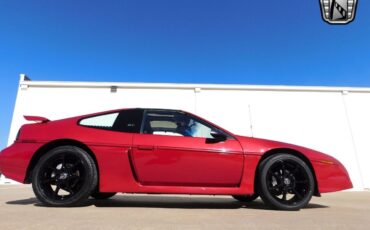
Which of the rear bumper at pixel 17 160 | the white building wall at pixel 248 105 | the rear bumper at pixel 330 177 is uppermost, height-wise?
the white building wall at pixel 248 105

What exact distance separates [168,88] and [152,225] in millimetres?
9167

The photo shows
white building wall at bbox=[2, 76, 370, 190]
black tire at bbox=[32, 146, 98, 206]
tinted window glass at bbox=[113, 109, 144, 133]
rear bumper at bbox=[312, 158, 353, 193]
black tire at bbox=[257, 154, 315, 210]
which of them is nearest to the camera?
black tire at bbox=[32, 146, 98, 206]

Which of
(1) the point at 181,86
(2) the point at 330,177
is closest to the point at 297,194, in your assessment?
(2) the point at 330,177

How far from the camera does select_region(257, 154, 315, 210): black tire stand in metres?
3.37

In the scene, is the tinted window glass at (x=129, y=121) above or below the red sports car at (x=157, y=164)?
above

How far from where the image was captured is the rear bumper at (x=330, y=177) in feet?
11.4

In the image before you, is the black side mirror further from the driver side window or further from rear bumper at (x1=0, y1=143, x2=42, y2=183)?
rear bumper at (x1=0, y1=143, x2=42, y2=183)

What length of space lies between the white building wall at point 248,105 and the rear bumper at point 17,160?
24.6 feet

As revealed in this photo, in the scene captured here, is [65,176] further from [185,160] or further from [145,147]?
[185,160]

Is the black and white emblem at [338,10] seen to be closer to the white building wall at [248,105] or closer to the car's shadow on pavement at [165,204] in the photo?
the car's shadow on pavement at [165,204]

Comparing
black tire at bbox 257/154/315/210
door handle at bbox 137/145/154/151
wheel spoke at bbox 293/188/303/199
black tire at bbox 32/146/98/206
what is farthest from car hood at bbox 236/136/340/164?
black tire at bbox 32/146/98/206

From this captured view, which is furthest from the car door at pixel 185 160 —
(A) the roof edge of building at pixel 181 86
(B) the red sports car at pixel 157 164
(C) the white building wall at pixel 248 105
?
(A) the roof edge of building at pixel 181 86

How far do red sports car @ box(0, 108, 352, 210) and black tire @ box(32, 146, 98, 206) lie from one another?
10 mm

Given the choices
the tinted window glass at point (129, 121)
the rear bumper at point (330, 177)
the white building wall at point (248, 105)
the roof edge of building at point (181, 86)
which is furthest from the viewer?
the roof edge of building at point (181, 86)
